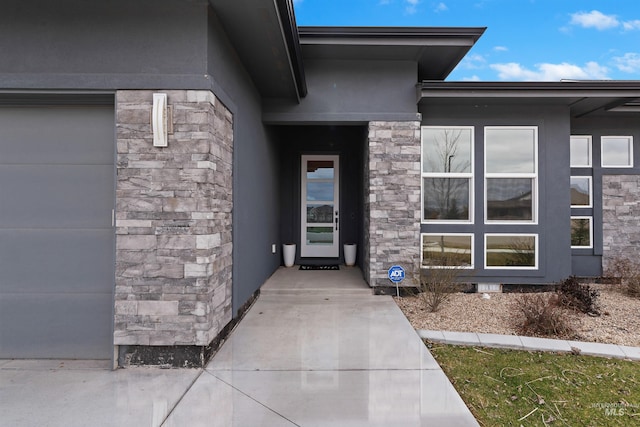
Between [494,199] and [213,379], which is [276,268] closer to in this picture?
[213,379]

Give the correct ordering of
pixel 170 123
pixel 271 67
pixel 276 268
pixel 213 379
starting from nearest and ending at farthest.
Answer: pixel 213 379 → pixel 170 123 → pixel 271 67 → pixel 276 268

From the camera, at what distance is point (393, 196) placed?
5051 mm

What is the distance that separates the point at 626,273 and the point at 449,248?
316 centimetres

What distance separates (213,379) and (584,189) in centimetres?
697

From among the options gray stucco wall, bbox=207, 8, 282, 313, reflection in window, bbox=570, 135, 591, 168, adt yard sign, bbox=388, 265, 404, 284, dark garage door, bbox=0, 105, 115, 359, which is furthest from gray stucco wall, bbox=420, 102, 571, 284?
dark garage door, bbox=0, 105, 115, 359

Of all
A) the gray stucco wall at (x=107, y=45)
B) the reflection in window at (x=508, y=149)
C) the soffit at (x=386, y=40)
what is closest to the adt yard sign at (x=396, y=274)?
the reflection in window at (x=508, y=149)

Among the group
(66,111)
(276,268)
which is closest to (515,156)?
(276,268)

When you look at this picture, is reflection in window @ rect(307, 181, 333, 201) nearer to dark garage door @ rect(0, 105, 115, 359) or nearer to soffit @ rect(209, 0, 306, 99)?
soffit @ rect(209, 0, 306, 99)

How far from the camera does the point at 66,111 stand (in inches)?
118

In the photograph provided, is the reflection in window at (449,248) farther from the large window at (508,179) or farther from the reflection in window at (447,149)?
the reflection in window at (447,149)

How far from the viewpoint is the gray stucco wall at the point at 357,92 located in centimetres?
507

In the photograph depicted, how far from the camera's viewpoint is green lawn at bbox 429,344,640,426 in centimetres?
220

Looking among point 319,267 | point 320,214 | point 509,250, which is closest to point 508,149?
point 509,250

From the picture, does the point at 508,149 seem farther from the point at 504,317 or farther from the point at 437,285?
the point at 504,317
